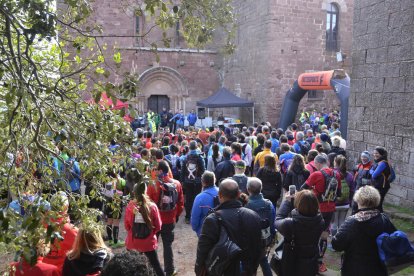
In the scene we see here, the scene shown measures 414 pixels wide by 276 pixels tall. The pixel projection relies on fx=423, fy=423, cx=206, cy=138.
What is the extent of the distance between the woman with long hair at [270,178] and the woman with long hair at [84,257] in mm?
3592

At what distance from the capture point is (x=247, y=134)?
1066 centimetres

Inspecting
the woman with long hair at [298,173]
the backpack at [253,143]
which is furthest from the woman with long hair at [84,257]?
the backpack at [253,143]

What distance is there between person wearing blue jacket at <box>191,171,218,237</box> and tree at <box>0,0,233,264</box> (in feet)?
5.75

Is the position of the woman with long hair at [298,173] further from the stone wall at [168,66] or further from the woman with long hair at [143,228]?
the stone wall at [168,66]

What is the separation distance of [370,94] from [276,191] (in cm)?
365

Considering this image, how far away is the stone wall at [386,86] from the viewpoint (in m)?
7.68

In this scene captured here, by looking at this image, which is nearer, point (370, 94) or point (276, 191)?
point (276, 191)

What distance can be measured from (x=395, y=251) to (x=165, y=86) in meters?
19.6

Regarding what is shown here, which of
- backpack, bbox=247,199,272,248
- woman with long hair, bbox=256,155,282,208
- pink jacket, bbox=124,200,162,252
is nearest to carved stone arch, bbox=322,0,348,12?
woman with long hair, bbox=256,155,282,208

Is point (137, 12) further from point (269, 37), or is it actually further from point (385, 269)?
point (269, 37)

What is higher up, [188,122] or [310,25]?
[310,25]

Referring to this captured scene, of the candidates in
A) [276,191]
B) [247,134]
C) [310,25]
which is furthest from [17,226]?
[310,25]

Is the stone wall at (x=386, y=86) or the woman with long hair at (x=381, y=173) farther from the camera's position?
the stone wall at (x=386, y=86)

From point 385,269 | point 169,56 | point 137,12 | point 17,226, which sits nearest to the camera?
point 17,226
